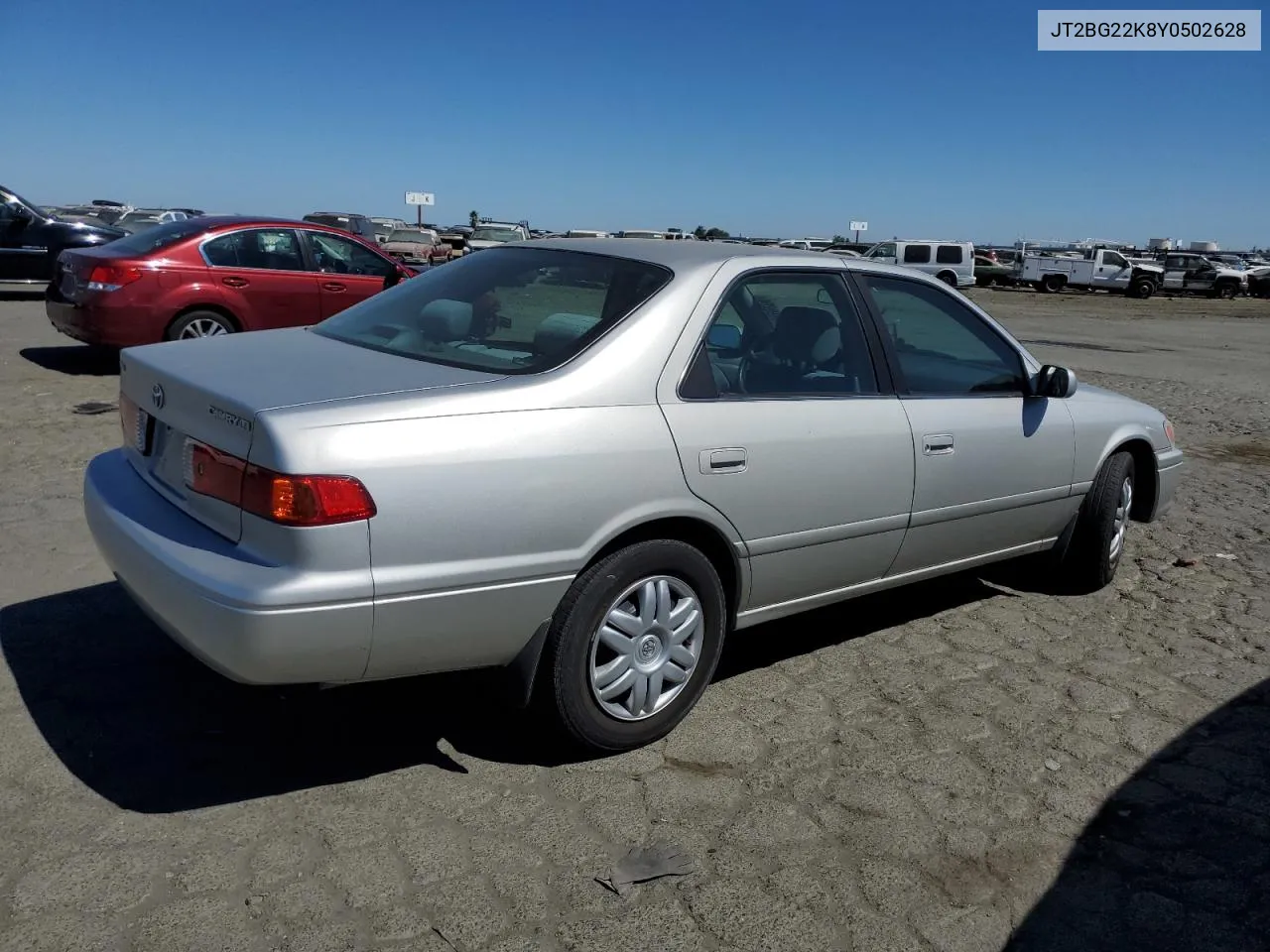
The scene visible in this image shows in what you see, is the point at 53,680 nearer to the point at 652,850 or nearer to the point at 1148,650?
the point at 652,850

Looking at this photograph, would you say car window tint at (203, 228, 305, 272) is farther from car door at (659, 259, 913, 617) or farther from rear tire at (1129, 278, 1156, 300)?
rear tire at (1129, 278, 1156, 300)

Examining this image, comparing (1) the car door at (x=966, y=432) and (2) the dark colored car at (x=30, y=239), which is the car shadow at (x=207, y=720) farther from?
(2) the dark colored car at (x=30, y=239)

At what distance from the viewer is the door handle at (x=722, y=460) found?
3383 mm

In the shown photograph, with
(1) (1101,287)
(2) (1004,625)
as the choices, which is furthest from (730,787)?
(1) (1101,287)

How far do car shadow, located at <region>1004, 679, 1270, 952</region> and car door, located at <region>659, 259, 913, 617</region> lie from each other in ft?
3.83

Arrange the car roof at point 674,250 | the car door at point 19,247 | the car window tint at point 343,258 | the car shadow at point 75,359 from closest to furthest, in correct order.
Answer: the car roof at point 674,250 < the car shadow at point 75,359 < the car window tint at point 343,258 < the car door at point 19,247

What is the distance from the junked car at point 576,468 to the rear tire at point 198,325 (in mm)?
5819

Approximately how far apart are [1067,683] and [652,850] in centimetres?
206

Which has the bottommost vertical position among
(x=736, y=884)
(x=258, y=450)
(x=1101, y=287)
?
(x=736, y=884)

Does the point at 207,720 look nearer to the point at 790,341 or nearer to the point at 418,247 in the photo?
the point at 790,341

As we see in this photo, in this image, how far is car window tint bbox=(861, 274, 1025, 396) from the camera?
4297mm

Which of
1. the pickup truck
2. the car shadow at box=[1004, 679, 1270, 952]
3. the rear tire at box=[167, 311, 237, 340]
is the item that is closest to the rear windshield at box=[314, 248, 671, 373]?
the car shadow at box=[1004, 679, 1270, 952]

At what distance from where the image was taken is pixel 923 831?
10.3ft

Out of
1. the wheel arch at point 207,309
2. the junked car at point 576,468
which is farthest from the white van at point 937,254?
the junked car at point 576,468
